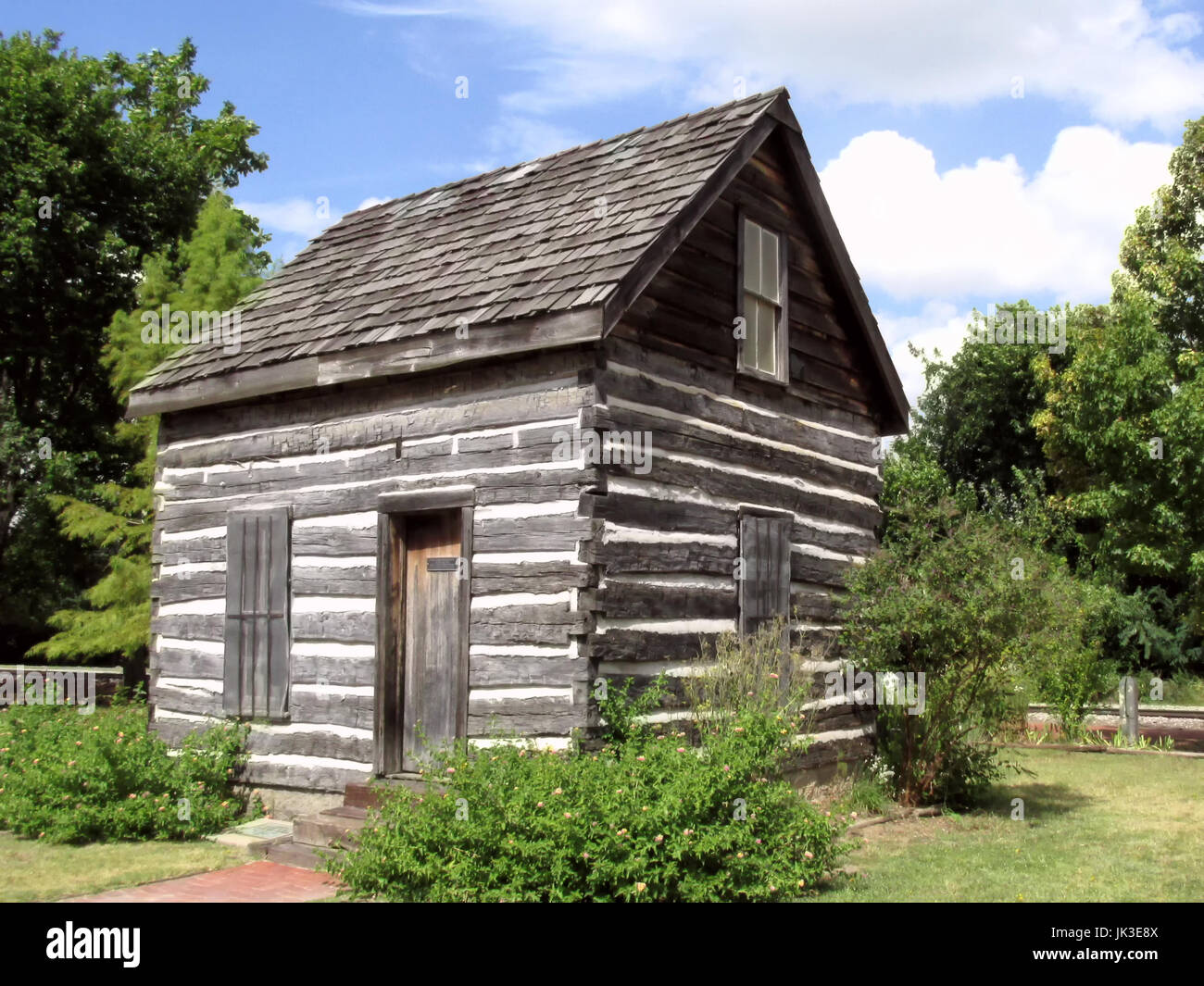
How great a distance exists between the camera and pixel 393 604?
30.3 ft

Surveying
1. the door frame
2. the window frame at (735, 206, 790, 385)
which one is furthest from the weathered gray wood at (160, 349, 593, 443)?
the window frame at (735, 206, 790, 385)

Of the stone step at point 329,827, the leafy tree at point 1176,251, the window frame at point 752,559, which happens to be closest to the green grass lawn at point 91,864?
the stone step at point 329,827

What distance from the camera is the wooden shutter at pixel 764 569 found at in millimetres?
9625

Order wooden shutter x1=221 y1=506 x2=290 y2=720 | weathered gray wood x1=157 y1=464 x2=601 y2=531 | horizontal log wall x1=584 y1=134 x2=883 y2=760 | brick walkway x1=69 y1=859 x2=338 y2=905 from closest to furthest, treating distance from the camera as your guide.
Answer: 1. brick walkway x1=69 y1=859 x2=338 y2=905
2. weathered gray wood x1=157 y1=464 x2=601 y2=531
3. horizontal log wall x1=584 y1=134 x2=883 y2=760
4. wooden shutter x1=221 y1=506 x2=290 y2=720

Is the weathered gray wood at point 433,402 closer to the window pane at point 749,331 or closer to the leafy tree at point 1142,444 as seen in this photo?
the window pane at point 749,331

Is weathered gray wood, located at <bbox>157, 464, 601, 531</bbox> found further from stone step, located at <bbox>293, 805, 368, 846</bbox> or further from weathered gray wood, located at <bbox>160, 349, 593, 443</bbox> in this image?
stone step, located at <bbox>293, 805, 368, 846</bbox>

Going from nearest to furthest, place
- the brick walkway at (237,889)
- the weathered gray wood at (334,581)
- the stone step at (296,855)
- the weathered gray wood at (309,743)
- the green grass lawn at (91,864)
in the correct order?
the brick walkway at (237,889) < the green grass lawn at (91,864) < the stone step at (296,855) < the weathered gray wood at (309,743) < the weathered gray wood at (334,581)

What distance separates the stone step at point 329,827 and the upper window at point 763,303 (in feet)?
16.5

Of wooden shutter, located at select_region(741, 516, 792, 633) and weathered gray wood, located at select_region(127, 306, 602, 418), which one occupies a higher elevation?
weathered gray wood, located at select_region(127, 306, 602, 418)

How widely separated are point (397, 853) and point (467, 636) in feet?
7.36

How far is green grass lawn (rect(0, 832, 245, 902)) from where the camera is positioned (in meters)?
7.27

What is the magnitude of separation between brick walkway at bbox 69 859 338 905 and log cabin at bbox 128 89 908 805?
4.57ft
